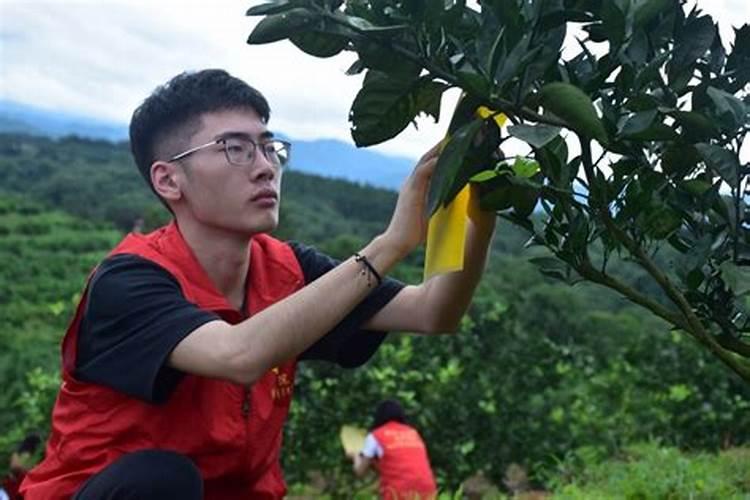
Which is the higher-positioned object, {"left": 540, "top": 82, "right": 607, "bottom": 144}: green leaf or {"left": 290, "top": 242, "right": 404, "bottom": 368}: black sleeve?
{"left": 540, "top": 82, "right": 607, "bottom": 144}: green leaf

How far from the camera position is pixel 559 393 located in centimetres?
629

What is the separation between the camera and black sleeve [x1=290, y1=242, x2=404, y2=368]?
7.55ft

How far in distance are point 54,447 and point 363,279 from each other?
0.73 meters

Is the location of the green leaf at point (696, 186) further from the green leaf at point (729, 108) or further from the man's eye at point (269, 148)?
the man's eye at point (269, 148)

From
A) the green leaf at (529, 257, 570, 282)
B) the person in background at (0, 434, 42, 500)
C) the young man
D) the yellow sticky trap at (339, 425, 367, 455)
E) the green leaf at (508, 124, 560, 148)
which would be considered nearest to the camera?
the green leaf at (508, 124, 560, 148)

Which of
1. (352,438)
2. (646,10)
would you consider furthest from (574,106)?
(352,438)

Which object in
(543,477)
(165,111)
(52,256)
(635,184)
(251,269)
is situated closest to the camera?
(635,184)

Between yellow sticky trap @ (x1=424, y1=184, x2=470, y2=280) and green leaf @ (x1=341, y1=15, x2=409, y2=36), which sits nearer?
green leaf @ (x1=341, y1=15, x2=409, y2=36)

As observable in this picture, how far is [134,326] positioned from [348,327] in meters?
0.53

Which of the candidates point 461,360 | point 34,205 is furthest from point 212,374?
point 34,205

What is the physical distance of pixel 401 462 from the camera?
4.78 m

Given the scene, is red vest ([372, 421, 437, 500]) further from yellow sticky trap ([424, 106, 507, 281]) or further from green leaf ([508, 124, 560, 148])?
green leaf ([508, 124, 560, 148])

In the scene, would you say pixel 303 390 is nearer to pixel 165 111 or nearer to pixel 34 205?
pixel 165 111

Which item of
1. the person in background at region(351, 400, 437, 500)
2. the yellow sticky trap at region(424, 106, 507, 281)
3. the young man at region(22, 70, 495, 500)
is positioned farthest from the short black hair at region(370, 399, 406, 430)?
the yellow sticky trap at region(424, 106, 507, 281)
